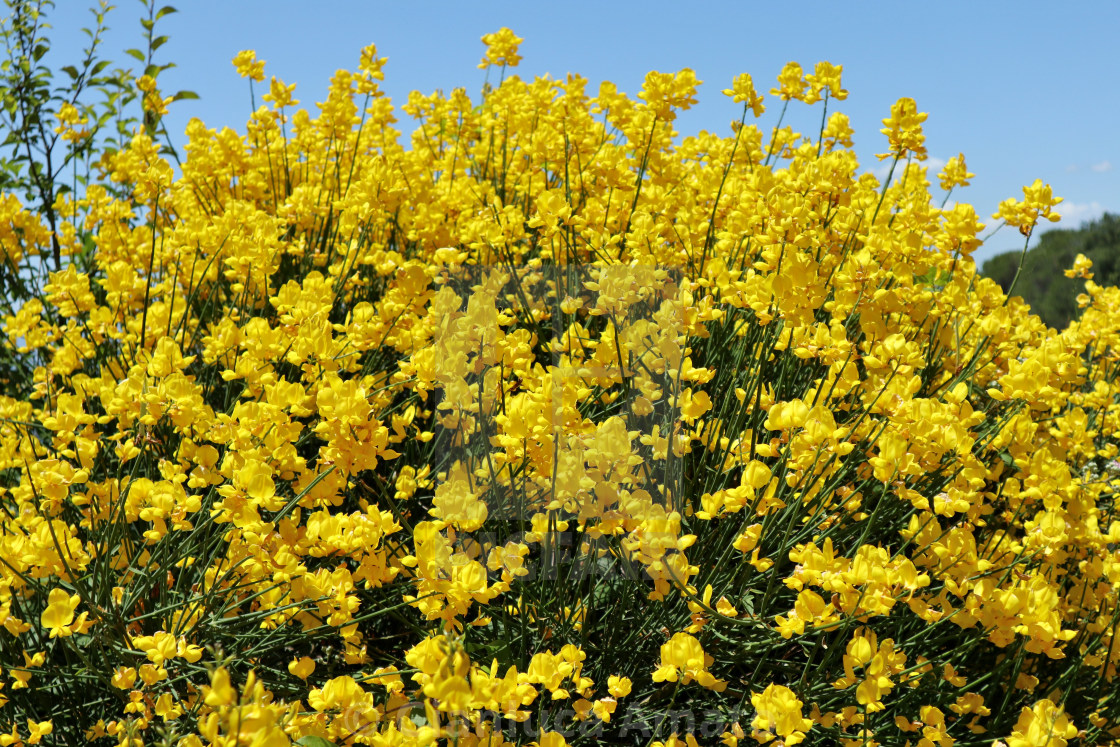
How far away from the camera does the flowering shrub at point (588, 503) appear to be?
1561 millimetres

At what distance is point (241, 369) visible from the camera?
195cm

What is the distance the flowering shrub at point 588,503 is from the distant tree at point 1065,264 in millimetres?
12558

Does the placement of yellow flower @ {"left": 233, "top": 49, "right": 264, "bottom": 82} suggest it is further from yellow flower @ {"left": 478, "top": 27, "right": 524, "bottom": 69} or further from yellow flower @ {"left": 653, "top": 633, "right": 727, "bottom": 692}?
yellow flower @ {"left": 653, "top": 633, "right": 727, "bottom": 692}

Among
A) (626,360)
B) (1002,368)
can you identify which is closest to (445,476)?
(626,360)

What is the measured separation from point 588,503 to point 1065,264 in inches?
700

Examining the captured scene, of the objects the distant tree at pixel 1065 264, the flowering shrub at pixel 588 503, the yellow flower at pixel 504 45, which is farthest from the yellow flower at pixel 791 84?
the distant tree at pixel 1065 264

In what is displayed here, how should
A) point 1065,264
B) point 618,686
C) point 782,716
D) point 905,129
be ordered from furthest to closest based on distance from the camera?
1. point 1065,264
2. point 905,129
3. point 618,686
4. point 782,716

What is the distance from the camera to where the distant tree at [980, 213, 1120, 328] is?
14586 millimetres

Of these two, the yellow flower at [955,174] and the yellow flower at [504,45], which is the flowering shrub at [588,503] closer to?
the yellow flower at [955,174]

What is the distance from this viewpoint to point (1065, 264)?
16.0 meters

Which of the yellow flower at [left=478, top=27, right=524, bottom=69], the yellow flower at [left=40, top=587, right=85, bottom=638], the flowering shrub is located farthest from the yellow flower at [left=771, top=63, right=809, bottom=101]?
the yellow flower at [left=40, top=587, right=85, bottom=638]

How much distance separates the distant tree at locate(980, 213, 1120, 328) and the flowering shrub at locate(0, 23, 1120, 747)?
12.6 metres

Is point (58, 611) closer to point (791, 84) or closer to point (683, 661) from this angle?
point (683, 661)

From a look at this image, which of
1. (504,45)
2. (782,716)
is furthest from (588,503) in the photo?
(504,45)
